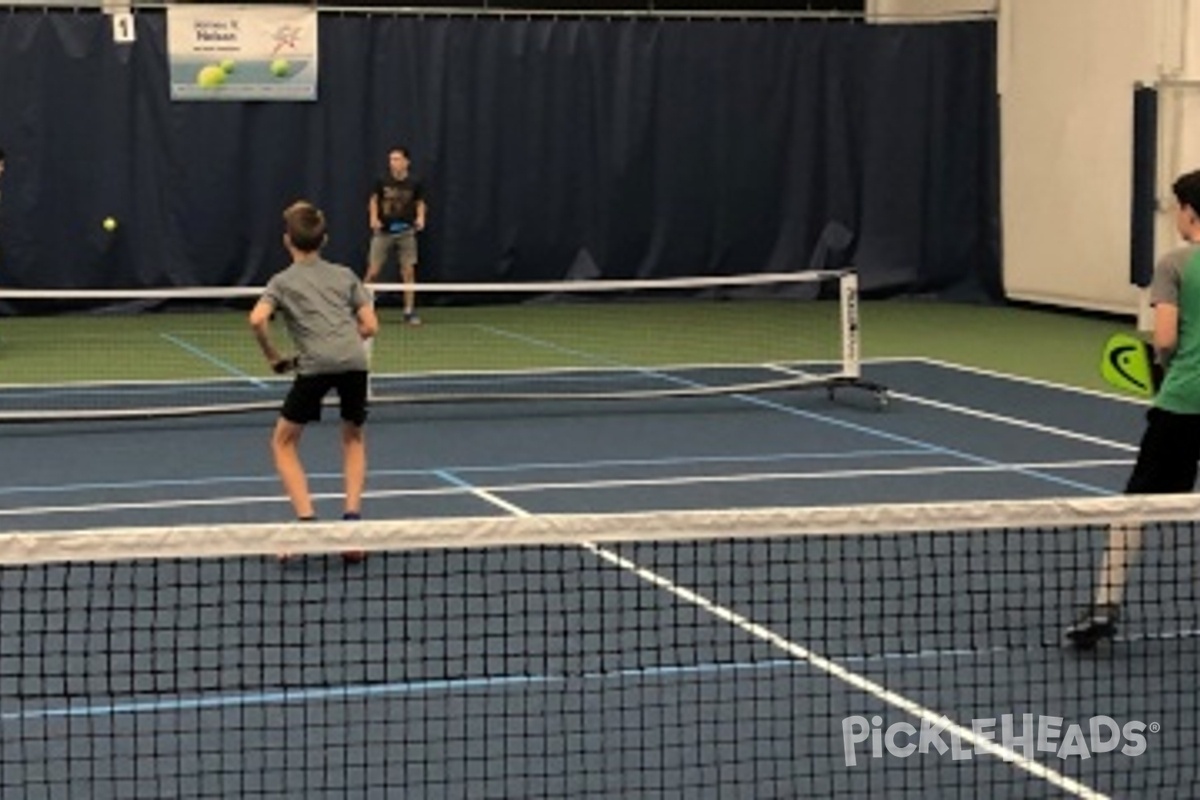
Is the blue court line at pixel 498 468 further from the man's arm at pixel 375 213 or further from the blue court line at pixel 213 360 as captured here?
the man's arm at pixel 375 213

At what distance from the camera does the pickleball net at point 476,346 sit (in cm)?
1392

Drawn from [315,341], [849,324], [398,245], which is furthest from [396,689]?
[398,245]

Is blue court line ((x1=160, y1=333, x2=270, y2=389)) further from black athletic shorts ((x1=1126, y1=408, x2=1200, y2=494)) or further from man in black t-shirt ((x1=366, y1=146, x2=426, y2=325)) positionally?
black athletic shorts ((x1=1126, y1=408, x2=1200, y2=494))

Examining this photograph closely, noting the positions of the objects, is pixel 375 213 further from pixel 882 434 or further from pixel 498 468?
pixel 498 468

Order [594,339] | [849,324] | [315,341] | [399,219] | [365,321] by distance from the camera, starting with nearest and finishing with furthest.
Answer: [315,341]
[365,321]
[849,324]
[594,339]
[399,219]

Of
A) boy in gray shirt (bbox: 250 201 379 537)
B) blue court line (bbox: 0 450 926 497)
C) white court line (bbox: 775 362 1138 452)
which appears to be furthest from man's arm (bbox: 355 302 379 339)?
white court line (bbox: 775 362 1138 452)

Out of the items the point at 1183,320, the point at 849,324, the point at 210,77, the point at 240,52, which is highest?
the point at 240,52

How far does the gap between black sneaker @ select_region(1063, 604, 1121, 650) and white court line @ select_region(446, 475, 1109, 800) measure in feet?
2.81

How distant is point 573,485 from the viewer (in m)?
10.6

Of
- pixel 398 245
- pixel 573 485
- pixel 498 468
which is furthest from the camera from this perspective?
pixel 398 245

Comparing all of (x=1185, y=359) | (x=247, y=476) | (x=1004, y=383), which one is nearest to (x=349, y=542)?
(x=1185, y=359)

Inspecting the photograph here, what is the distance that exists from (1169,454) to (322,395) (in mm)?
3436

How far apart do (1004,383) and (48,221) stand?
→ 387 inches

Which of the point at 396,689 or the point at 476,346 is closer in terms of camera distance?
the point at 396,689
